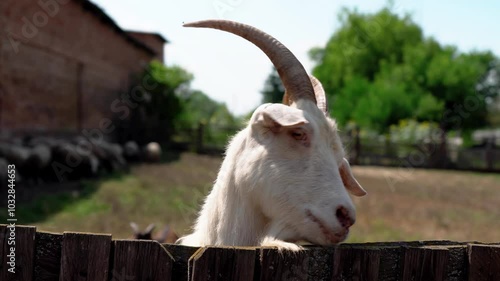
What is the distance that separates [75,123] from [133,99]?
6.90 meters

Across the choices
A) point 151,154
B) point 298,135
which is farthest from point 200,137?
point 298,135

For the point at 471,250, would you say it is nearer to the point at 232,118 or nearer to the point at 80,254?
the point at 80,254

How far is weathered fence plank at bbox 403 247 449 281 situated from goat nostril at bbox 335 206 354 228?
453 millimetres

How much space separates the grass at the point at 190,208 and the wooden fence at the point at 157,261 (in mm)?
5244

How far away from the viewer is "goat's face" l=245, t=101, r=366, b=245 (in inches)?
97.7

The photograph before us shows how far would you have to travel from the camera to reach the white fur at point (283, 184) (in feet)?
8.23

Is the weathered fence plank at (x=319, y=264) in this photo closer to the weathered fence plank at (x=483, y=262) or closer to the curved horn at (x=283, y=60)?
the weathered fence plank at (x=483, y=262)

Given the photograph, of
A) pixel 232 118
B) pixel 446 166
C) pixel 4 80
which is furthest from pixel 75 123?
pixel 232 118

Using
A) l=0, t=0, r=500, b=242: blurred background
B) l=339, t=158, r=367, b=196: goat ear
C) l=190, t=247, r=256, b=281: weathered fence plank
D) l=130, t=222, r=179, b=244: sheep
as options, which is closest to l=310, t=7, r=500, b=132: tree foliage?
l=0, t=0, r=500, b=242: blurred background

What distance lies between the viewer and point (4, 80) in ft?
48.3

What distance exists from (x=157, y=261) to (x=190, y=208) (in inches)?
369

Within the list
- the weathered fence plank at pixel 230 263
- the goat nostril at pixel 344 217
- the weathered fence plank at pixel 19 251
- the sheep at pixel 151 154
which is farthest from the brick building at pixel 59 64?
the weathered fence plank at pixel 230 263

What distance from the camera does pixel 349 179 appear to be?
3193 mm

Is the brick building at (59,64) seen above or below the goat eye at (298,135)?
above
